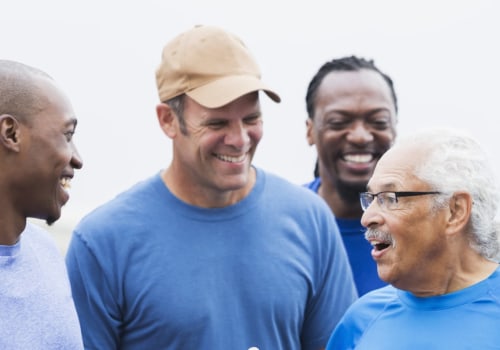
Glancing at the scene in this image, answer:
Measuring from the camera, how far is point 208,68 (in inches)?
149

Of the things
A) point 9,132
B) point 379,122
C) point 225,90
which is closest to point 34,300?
point 9,132

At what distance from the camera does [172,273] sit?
357 centimetres

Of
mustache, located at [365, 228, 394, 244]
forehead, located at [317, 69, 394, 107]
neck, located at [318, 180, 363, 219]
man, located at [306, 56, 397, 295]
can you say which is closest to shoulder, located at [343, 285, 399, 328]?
mustache, located at [365, 228, 394, 244]

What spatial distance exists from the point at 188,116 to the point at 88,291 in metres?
0.72

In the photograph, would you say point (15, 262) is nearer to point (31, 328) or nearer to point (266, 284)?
point (31, 328)

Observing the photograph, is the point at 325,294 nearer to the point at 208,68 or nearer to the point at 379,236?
the point at 379,236

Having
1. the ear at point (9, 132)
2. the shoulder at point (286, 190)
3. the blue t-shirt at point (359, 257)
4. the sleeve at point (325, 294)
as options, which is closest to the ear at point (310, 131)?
the blue t-shirt at point (359, 257)

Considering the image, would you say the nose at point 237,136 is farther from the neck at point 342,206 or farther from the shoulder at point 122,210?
the neck at point 342,206

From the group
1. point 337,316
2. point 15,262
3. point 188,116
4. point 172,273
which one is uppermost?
point 188,116

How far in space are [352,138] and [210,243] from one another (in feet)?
3.63

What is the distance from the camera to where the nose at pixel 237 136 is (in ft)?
12.1

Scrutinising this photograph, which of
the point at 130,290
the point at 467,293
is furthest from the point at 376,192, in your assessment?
the point at 130,290

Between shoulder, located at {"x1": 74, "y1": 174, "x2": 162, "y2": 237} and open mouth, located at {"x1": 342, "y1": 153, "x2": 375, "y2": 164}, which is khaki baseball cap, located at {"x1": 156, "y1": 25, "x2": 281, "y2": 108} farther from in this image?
open mouth, located at {"x1": 342, "y1": 153, "x2": 375, "y2": 164}

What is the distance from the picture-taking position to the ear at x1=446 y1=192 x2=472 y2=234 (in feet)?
10.0
